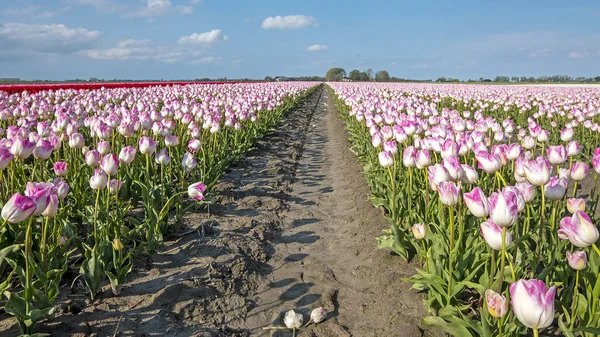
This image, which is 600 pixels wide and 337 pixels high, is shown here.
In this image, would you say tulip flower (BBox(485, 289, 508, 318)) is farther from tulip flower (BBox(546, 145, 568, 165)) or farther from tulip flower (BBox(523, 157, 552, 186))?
tulip flower (BBox(546, 145, 568, 165))

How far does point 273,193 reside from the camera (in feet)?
20.0

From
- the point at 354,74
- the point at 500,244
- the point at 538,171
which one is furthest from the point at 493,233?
the point at 354,74

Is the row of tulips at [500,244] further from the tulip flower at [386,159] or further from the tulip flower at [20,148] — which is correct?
the tulip flower at [20,148]

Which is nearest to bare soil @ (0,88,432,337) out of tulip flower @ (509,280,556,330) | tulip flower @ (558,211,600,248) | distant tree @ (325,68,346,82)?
tulip flower @ (558,211,600,248)

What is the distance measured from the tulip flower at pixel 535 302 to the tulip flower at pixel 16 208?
2.28m

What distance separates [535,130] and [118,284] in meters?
4.26

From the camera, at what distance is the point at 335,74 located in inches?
3979

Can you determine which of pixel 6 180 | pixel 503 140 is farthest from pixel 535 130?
pixel 6 180

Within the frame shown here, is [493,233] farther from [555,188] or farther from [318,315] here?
[318,315]

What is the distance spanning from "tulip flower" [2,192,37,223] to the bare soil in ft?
2.72

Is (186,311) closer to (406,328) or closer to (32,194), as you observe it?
(32,194)

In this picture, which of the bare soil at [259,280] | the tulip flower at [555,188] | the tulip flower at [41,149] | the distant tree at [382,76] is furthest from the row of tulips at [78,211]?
the distant tree at [382,76]

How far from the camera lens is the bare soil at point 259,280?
2828 mm

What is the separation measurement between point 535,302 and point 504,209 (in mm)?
532
